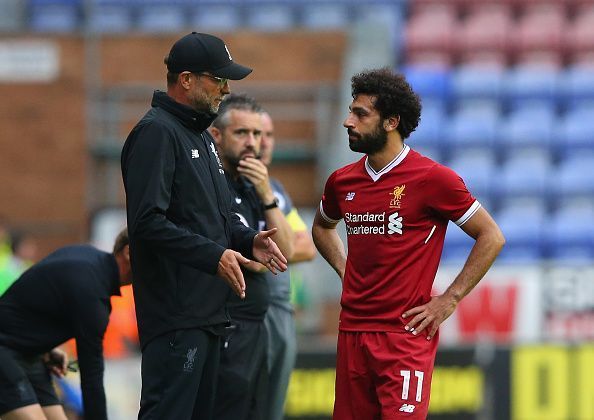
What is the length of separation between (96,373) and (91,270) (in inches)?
20.1

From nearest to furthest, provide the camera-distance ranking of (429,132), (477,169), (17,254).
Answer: (17,254)
(477,169)
(429,132)

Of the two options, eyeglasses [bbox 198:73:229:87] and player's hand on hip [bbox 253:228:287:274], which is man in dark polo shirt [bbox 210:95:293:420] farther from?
eyeglasses [bbox 198:73:229:87]

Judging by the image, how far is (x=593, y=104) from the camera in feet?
52.5

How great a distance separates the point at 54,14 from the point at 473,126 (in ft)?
19.0

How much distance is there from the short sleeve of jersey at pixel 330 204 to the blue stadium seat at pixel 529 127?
964 cm

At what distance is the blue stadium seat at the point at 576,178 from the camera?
1496 centimetres

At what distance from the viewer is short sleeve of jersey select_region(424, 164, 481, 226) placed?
5.62m

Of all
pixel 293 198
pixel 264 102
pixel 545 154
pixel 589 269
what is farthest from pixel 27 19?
A: pixel 589 269

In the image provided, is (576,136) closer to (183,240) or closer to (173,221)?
(173,221)

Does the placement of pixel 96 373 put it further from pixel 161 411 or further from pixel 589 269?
pixel 589 269

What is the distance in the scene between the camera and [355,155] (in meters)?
13.3

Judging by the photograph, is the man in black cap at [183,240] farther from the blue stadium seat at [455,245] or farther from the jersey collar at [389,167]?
the blue stadium seat at [455,245]

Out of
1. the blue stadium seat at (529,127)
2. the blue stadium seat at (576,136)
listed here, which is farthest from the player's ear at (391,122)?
the blue stadium seat at (576,136)

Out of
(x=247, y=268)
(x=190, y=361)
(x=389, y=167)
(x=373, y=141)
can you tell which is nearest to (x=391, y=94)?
(x=373, y=141)
